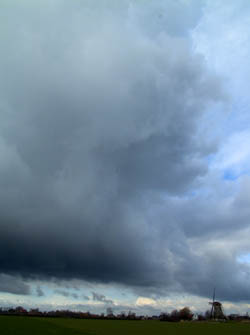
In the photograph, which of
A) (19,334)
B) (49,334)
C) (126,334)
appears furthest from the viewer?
(126,334)

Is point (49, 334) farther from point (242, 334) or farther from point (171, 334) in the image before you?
point (242, 334)

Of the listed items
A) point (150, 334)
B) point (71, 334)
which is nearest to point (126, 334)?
point (150, 334)

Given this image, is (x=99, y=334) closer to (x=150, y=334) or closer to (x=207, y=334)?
(x=150, y=334)

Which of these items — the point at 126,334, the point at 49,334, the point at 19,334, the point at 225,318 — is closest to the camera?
the point at 19,334

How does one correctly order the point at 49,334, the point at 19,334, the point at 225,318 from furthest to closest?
the point at 225,318, the point at 49,334, the point at 19,334

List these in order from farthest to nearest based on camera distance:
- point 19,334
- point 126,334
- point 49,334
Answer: point 126,334 → point 49,334 → point 19,334

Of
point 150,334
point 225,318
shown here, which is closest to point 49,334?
point 150,334

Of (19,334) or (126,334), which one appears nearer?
(19,334)

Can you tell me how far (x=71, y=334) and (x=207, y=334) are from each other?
32847 millimetres

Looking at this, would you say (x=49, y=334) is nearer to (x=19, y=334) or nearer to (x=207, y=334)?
(x=19, y=334)

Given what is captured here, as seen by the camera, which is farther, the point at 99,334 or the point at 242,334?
the point at 242,334

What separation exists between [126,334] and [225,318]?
140461mm

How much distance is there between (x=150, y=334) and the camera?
271 feet

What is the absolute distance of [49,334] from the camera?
74.8 meters
